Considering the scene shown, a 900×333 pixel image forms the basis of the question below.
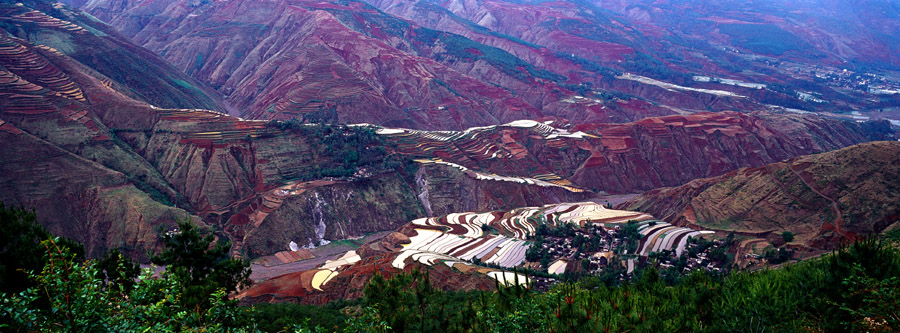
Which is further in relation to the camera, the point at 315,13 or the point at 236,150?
the point at 315,13

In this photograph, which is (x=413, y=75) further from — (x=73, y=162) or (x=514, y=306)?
(x=514, y=306)

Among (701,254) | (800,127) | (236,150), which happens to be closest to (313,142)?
(236,150)

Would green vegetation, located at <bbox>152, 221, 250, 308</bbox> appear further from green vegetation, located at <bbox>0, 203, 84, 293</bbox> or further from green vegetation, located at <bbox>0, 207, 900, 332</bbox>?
green vegetation, located at <bbox>0, 203, 84, 293</bbox>

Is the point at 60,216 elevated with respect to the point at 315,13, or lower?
lower

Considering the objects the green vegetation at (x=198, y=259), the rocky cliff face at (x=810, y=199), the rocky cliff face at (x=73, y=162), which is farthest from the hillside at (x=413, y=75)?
the green vegetation at (x=198, y=259)

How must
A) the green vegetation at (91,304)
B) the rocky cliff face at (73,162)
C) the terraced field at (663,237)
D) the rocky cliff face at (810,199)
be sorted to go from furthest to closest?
the rocky cliff face at (73,162) < the terraced field at (663,237) < the rocky cliff face at (810,199) < the green vegetation at (91,304)

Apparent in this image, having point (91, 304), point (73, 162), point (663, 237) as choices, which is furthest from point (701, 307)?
point (73, 162)

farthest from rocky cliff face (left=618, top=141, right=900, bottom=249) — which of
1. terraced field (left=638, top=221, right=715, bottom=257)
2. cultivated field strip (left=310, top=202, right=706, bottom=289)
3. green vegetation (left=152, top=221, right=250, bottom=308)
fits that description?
green vegetation (left=152, top=221, right=250, bottom=308)

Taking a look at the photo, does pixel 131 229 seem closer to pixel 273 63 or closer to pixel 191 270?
pixel 191 270

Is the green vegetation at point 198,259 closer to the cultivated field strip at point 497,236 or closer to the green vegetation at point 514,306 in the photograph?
the green vegetation at point 514,306
